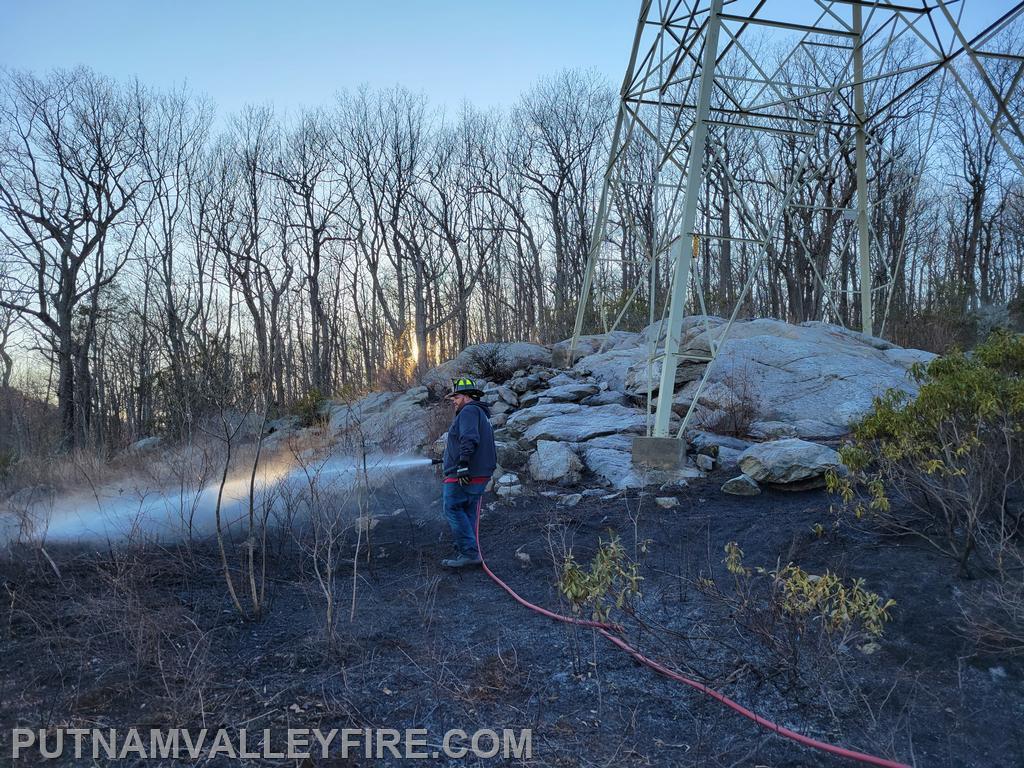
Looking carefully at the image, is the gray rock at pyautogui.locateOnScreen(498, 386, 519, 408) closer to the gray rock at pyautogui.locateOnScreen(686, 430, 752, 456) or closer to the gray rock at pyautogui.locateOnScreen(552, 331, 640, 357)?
the gray rock at pyautogui.locateOnScreen(552, 331, 640, 357)

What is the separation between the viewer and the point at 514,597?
5.16m

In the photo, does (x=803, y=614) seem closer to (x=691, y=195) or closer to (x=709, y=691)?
(x=709, y=691)

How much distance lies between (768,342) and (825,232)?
1393 cm

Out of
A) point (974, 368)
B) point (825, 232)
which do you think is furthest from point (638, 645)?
point (825, 232)

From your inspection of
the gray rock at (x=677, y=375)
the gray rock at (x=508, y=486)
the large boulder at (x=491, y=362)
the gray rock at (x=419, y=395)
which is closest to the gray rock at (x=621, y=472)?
the gray rock at (x=508, y=486)

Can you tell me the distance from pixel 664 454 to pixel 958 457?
3873mm

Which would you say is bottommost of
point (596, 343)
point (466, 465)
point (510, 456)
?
point (510, 456)

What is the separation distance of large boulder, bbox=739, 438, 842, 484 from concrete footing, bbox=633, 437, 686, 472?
81cm

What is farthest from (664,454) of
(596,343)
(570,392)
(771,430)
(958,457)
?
(596,343)

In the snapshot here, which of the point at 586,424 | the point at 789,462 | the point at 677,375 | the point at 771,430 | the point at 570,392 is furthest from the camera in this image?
the point at 570,392

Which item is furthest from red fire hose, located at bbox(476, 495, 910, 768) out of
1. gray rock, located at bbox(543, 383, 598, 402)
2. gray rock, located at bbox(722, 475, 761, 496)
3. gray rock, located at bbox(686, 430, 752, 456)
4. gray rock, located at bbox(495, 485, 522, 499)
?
gray rock, located at bbox(543, 383, 598, 402)

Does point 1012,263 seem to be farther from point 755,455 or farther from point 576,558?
point 576,558

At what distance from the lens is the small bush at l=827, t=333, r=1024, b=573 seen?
448cm

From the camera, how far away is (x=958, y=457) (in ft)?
15.7
